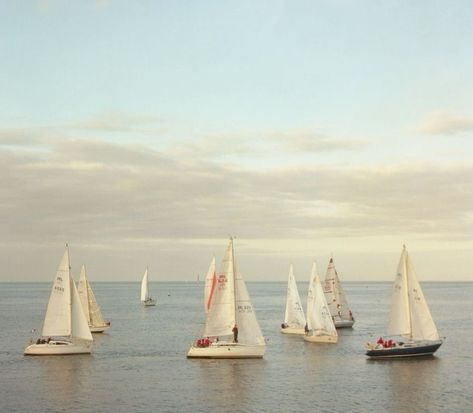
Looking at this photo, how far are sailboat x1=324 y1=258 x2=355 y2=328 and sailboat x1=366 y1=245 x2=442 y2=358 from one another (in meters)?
34.6

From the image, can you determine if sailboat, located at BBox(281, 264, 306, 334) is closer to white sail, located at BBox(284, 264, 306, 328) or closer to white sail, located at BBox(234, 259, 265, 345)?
white sail, located at BBox(284, 264, 306, 328)

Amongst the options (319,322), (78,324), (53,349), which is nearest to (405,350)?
(319,322)

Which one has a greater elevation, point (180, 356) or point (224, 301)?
point (224, 301)

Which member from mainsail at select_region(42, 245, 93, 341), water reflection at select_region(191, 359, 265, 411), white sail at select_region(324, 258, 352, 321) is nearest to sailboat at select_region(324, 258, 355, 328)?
white sail at select_region(324, 258, 352, 321)

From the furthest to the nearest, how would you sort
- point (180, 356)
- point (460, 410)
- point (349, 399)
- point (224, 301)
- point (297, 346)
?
point (297, 346)
point (180, 356)
point (224, 301)
point (349, 399)
point (460, 410)

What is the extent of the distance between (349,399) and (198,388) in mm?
12962

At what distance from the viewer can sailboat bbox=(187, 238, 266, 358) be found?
72312mm

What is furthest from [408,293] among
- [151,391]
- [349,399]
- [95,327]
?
[95,327]

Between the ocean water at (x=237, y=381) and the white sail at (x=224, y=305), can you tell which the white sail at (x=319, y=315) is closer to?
the ocean water at (x=237, y=381)

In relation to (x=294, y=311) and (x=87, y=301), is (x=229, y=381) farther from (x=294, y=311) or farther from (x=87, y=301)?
(x=87, y=301)

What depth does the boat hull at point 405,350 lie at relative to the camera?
73750 millimetres

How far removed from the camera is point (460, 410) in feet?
166

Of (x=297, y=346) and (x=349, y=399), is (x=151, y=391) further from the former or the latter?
(x=297, y=346)

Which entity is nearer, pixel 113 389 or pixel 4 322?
pixel 113 389
